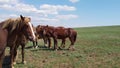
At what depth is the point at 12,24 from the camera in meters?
8.63

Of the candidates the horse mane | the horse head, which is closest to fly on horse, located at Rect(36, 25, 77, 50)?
the horse head

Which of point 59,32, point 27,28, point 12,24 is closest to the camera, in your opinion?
point 12,24

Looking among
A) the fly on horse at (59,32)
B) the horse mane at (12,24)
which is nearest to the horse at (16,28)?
the horse mane at (12,24)

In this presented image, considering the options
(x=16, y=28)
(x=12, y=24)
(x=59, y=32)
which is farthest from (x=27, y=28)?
(x=59, y=32)

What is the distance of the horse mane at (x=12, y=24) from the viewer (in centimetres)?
852

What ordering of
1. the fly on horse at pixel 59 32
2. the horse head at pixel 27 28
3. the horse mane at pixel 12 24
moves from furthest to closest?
the fly on horse at pixel 59 32
the horse head at pixel 27 28
the horse mane at pixel 12 24

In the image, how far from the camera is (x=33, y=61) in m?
12.2

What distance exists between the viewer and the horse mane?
8.52 metres

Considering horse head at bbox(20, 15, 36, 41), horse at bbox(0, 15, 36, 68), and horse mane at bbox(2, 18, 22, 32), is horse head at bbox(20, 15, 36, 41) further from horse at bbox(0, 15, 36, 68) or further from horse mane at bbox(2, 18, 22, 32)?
horse mane at bbox(2, 18, 22, 32)

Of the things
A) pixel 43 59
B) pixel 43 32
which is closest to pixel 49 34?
pixel 43 32

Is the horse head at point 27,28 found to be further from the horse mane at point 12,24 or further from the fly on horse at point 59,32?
the fly on horse at point 59,32

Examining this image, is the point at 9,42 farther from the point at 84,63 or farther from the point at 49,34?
the point at 49,34

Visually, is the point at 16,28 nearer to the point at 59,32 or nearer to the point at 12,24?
the point at 12,24

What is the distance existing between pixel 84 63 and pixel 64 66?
1138 mm
